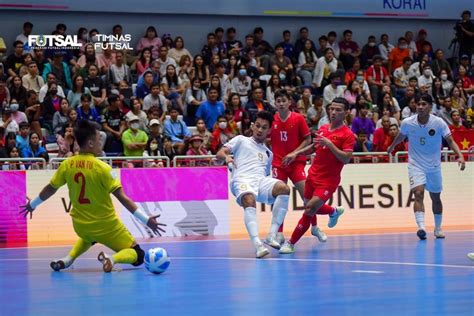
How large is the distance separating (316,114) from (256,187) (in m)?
10.7

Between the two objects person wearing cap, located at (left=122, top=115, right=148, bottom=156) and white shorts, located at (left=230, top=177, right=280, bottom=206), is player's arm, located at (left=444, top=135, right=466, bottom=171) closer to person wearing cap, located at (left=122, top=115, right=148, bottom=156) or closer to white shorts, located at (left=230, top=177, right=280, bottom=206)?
Answer: white shorts, located at (left=230, top=177, right=280, bottom=206)

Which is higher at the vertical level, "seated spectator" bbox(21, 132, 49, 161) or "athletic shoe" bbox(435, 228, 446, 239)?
"seated spectator" bbox(21, 132, 49, 161)

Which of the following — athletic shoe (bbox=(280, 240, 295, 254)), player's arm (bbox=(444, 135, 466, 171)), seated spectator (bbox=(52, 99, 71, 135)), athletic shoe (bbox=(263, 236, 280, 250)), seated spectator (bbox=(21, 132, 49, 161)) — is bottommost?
athletic shoe (bbox=(280, 240, 295, 254))

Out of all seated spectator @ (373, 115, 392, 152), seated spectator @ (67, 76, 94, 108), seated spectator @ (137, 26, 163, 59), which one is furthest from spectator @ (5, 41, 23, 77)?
seated spectator @ (373, 115, 392, 152)

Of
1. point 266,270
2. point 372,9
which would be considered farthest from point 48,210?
point 372,9

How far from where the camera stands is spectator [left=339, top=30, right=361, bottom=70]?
2967 centimetres

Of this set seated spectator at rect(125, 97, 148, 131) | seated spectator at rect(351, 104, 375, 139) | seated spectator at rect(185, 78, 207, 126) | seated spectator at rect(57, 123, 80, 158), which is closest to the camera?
seated spectator at rect(57, 123, 80, 158)

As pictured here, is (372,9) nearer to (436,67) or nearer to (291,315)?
(436,67)

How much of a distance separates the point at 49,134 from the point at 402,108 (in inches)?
388

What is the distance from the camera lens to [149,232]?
20500mm

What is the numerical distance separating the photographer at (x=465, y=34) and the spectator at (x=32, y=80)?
43.7 ft

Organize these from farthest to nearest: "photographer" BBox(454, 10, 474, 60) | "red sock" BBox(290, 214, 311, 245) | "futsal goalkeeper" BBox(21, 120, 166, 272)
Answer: "photographer" BBox(454, 10, 474, 60)
"red sock" BBox(290, 214, 311, 245)
"futsal goalkeeper" BBox(21, 120, 166, 272)

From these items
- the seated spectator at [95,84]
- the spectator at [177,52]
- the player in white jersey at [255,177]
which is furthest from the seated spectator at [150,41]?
the player in white jersey at [255,177]

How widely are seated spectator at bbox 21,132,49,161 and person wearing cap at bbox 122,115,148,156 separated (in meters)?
1.70
